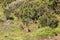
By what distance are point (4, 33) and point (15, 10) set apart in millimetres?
4748

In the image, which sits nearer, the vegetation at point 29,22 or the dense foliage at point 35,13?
the vegetation at point 29,22

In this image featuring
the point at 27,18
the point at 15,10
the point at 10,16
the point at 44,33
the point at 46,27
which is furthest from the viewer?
the point at 10,16

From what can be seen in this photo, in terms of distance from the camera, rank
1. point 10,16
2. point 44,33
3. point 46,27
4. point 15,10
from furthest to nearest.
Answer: point 10,16 → point 15,10 → point 46,27 → point 44,33

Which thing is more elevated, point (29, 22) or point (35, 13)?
point (35, 13)

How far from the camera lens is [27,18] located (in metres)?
23.2

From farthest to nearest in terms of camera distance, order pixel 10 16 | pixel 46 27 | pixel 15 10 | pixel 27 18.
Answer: pixel 10 16 → pixel 15 10 → pixel 27 18 → pixel 46 27

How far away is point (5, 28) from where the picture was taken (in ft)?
76.2

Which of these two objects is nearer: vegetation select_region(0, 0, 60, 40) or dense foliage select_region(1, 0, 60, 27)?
vegetation select_region(0, 0, 60, 40)

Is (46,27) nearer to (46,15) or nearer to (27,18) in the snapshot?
(46,15)

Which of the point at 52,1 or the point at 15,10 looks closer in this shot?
the point at 15,10

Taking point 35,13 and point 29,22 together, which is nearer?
point 29,22

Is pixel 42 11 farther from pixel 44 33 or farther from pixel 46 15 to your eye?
pixel 44 33

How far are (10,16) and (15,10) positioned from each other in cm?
243

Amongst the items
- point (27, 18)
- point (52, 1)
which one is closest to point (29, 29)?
point (27, 18)
